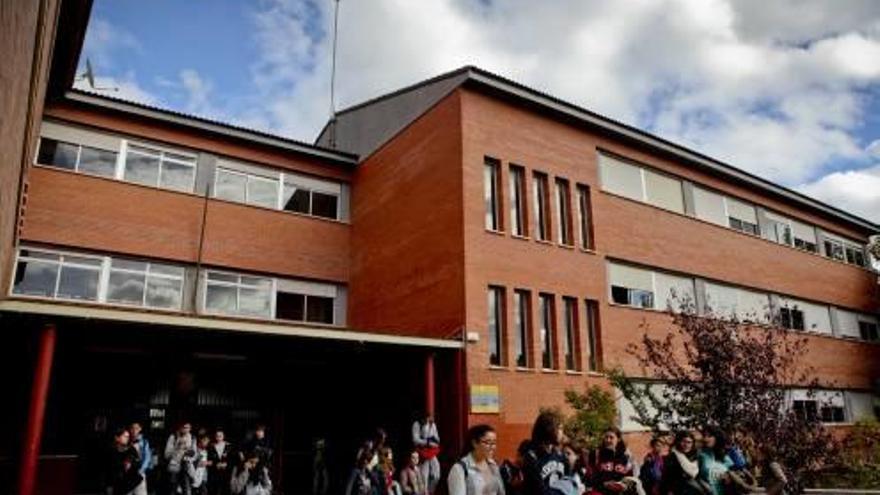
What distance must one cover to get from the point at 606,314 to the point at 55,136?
15.1 meters

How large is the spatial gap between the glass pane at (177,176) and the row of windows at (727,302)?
1214 cm

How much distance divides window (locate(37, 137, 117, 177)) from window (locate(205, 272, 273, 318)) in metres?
3.83

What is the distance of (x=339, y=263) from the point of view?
2080cm

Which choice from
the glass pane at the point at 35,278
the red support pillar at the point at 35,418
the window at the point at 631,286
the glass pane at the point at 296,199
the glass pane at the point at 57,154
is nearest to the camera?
the red support pillar at the point at 35,418

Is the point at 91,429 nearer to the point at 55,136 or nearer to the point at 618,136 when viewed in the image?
the point at 55,136

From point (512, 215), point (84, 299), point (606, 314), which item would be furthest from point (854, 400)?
point (84, 299)

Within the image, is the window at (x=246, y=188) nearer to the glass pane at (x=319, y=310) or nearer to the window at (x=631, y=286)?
the glass pane at (x=319, y=310)

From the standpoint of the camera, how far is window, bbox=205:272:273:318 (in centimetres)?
1852

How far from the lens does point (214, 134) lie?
19.5m

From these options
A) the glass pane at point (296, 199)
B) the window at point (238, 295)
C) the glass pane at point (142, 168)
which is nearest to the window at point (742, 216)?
the glass pane at point (296, 199)

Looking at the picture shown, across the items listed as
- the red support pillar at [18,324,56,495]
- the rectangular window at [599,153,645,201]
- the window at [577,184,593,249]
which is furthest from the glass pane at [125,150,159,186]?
the rectangular window at [599,153,645,201]

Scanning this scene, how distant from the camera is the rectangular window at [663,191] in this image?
21859mm

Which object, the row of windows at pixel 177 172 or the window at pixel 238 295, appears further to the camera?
the window at pixel 238 295

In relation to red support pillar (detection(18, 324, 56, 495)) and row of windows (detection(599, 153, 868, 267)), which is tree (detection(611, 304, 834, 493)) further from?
red support pillar (detection(18, 324, 56, 495))
